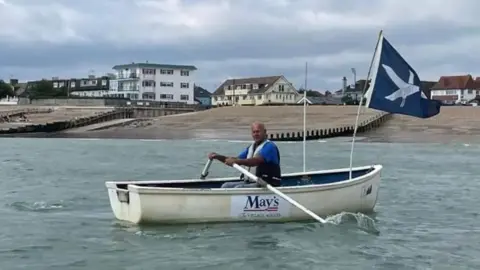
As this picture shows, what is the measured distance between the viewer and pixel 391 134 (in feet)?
234

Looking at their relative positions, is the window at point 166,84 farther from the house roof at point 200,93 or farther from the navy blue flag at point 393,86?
the navy blue flag at point 393,86

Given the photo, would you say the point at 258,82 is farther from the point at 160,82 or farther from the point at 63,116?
the point at 63,116

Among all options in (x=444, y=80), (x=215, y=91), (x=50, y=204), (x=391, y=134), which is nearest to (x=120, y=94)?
(x=215, y=91)

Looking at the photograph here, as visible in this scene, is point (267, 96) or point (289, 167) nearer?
point (289, 167)

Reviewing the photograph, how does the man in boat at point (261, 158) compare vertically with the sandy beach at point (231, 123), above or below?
above

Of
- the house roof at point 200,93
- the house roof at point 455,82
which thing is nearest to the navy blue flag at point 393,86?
the house roof at point 455,82

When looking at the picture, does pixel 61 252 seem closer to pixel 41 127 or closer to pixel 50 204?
pixel 50 204

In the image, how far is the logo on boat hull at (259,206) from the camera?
17.1 meters

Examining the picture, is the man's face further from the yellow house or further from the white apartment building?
the white apartment building

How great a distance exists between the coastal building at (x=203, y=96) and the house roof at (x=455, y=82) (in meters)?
51.6

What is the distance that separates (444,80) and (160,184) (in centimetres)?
15641

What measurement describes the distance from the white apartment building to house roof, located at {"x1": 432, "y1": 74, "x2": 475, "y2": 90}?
171 ft

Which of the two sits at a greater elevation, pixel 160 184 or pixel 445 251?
pixel 160 184

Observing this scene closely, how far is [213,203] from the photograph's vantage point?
55.8ft
